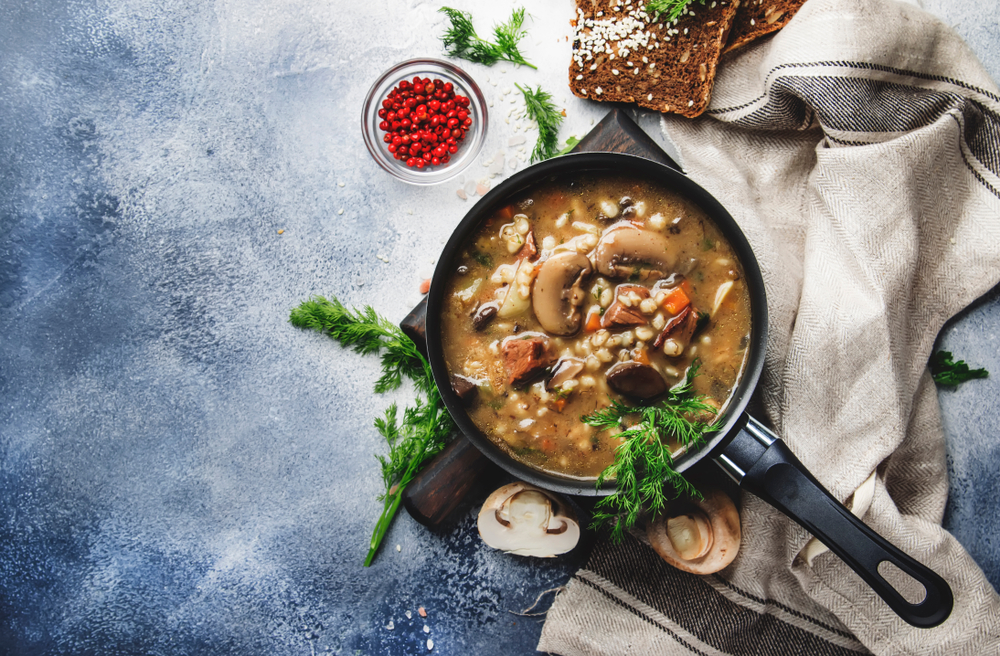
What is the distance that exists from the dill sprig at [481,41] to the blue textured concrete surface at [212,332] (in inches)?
2.7

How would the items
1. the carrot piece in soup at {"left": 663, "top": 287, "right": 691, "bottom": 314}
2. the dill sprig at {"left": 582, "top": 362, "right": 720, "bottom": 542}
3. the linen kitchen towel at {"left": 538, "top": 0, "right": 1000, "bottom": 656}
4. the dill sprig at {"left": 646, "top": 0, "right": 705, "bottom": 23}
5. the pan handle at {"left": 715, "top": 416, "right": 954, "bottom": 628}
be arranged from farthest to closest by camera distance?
the dill sprig at {"left": 646, "top": 0, "right": 705, "bottom": 23} < the linen kitchen towel at {"left": 538, "top": 0, "right": 1000, "bottom": 656} < the carrot piece in soup at {"left": 663, "top": 287, "right": 691, "bottom": 314} < the dill sprig at {"left": 582, "top": 362, "right": 720, "bottom": 542} < the pan handle at {"left": 715, "top": 416, "right": 954, "bottom": 628}

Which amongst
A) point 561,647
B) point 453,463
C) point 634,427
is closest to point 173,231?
point 453,463

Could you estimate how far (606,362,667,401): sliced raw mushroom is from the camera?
251cm

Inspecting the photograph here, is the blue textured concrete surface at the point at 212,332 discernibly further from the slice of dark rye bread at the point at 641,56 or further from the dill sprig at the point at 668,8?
the dill sprig at the point at 668,8

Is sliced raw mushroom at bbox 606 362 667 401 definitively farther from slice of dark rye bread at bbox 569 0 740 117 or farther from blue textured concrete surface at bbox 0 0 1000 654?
slice of dark rye bread at bbox 569 0 740 117

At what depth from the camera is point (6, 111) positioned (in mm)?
3236

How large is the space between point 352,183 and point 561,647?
8.21ft

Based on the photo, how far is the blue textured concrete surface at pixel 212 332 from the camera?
3162 mm

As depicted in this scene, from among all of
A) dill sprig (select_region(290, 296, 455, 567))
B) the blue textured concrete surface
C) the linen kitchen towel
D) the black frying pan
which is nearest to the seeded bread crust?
the linen kitchen towel

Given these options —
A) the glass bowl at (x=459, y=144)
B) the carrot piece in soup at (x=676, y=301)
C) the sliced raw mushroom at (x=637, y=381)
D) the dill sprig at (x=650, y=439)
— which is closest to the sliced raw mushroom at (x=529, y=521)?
the dill sprig at (x=650, y=439)

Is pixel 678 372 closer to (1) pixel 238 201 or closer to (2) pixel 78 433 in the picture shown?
(1) pixel 238 201

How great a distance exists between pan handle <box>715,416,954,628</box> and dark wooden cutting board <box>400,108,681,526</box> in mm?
1227

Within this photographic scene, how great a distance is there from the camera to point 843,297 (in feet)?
9.13

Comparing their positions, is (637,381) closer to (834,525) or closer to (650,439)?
(650,439)
